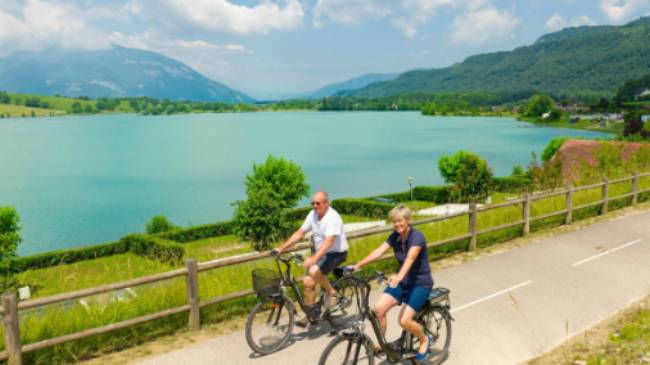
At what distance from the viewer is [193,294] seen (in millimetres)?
8203

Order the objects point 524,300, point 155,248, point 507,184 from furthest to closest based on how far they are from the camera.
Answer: point 507,184 → point 155,248 → point 524,300

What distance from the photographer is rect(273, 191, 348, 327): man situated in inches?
288

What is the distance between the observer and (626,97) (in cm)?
19138

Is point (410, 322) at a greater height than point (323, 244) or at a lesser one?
lesser

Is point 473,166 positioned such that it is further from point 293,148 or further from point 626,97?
point 626,97

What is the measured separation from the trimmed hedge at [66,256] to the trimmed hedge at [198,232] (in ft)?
8.01

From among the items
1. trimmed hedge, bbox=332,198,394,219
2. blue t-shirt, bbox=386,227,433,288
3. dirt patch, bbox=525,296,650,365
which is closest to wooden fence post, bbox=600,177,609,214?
dirt patch, bbox=525,296,650,365

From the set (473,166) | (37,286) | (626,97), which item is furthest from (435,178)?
(626,97)

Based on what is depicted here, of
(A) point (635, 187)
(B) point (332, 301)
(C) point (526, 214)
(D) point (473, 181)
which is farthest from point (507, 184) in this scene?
(B) point (332, 301)

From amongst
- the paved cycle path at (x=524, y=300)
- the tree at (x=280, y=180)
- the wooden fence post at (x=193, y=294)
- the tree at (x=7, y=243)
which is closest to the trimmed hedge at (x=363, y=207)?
the tree at (x=280, y=180)

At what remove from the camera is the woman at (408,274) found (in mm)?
6125

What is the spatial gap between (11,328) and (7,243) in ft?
65.3

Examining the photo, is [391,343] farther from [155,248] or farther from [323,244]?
[155,248]

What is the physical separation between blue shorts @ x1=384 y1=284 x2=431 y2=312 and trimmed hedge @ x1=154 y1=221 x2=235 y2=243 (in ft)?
84.0
